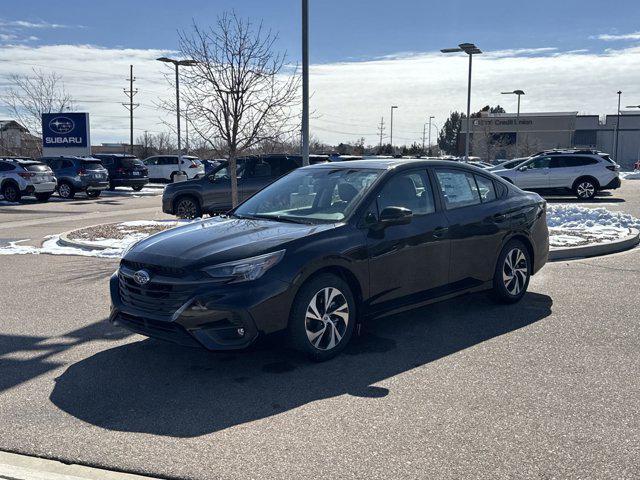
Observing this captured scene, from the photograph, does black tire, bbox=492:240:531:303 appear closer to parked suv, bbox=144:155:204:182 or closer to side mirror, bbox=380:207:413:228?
side mirror, bbox=380:207:413:228

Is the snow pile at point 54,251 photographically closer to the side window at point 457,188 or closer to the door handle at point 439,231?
the side window at point 457,188

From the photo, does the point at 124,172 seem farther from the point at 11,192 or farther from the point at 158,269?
the point at 158,269

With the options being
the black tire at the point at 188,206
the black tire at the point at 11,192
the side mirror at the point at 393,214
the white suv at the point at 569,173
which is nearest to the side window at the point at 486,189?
the side mirror at the point at 393,214

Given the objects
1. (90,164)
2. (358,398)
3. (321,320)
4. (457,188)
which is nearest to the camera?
(358,398)

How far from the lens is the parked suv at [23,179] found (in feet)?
77.0

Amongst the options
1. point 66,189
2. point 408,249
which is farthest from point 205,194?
point 66,189

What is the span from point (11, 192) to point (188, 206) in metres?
11.3

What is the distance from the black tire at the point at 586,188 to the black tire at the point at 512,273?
17.0 m

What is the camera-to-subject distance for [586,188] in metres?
22.5

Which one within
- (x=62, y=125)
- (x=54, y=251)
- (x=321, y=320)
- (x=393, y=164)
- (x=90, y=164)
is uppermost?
(x=62, y=125)

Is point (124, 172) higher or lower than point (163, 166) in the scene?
lower

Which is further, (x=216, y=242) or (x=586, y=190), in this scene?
(x=586, y=190)

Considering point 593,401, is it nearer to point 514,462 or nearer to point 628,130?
point 514,462

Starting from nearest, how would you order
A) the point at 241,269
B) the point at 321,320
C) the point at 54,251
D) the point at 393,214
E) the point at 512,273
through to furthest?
the point at 241,269, the point at 321,320, the point at 393,214, the point at 512,273, the point at 54,251
